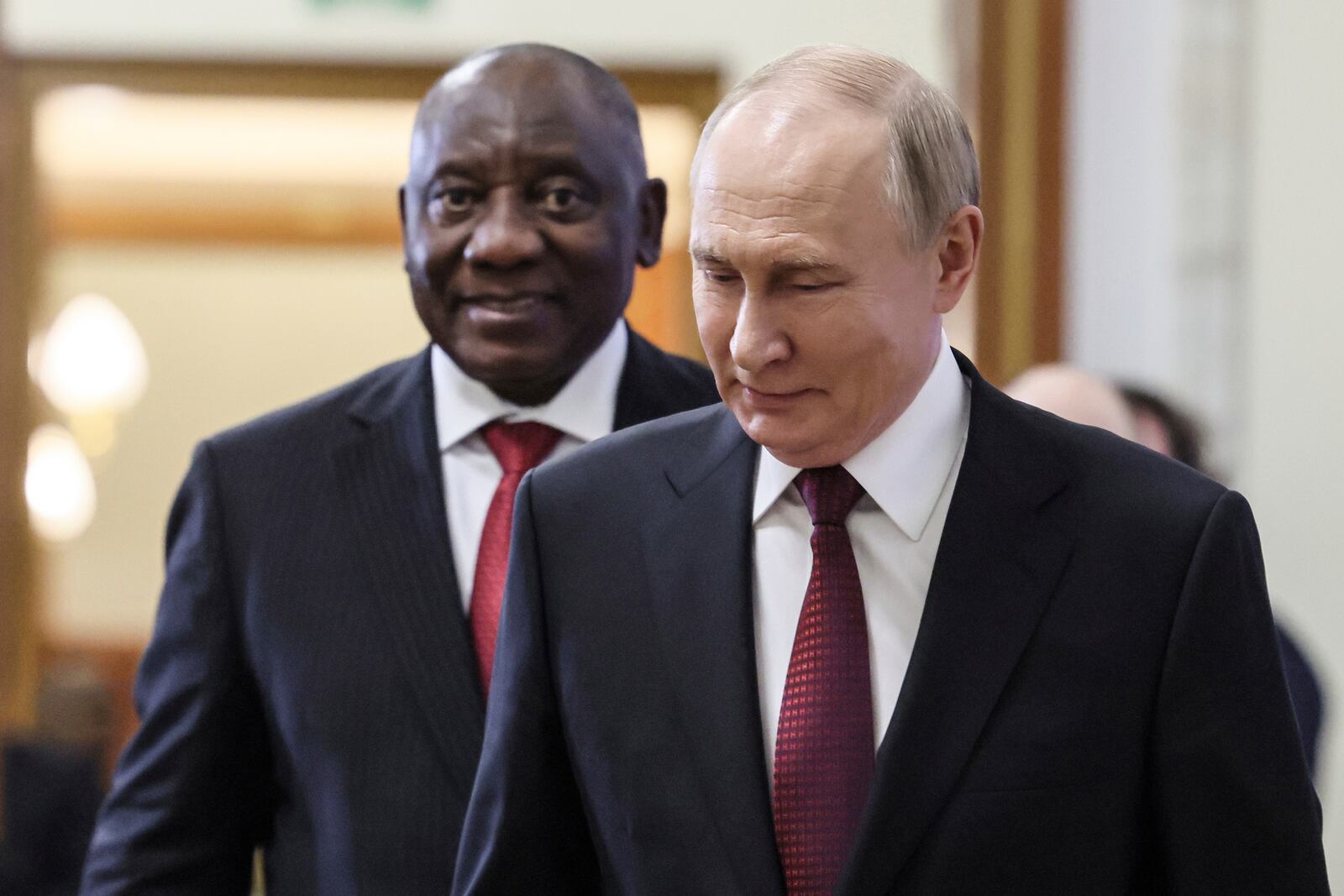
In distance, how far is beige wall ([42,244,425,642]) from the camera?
6.73 m

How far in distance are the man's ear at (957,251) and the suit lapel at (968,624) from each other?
99mm

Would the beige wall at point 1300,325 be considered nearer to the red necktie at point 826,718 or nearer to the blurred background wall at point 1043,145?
the blurred background wall at point 1043,145

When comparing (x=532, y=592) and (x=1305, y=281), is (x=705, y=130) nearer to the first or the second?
(x=532, y=592)

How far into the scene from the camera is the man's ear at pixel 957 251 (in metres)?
1.18

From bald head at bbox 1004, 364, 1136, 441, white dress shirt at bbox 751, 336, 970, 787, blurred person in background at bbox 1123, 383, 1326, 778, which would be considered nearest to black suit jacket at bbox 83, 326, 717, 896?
white dress shirt at bbox 751, 336, 970, 787

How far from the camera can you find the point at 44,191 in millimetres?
4676

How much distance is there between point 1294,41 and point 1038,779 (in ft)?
10.5

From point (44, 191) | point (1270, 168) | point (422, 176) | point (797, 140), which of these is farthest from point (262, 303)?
point (797, 140)

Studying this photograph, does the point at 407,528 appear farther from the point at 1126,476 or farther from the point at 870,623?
the point at 1126,476

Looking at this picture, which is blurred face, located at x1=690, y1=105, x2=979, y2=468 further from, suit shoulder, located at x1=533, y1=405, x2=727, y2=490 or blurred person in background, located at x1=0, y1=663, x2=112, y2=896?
blurred person in background, located at x1=0, y1=663, x2=112, y2=896

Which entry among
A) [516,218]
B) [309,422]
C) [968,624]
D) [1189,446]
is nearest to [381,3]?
[1189,446]

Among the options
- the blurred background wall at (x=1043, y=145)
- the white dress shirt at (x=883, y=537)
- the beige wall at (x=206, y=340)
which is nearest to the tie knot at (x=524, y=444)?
the white dress shirt at (x=883, y=537)

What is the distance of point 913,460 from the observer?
4.00 ft

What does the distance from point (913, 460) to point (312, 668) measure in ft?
2.07
